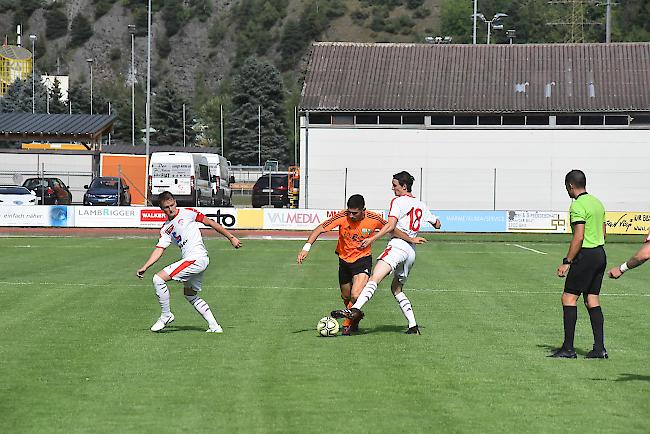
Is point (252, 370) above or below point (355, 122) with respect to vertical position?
below

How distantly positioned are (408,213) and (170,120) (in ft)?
362

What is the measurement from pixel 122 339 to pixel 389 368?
373 cm

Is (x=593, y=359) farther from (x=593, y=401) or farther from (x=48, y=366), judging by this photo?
(x=48, y=366)

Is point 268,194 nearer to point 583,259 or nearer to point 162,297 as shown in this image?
point 162,297

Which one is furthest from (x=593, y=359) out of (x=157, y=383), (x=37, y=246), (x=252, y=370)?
(x=37, y=246)

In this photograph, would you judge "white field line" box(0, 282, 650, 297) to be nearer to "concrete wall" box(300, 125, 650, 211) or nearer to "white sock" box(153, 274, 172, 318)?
"white sock" box(153, 274, 172, 318)

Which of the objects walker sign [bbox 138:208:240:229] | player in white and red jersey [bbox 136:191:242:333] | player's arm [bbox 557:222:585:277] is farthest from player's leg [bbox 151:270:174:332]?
walker sign [bbox 138:208:240:229]

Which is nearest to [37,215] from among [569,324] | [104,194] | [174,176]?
[174,176]

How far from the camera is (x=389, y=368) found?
11.7m

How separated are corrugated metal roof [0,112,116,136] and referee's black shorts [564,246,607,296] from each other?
183 feet

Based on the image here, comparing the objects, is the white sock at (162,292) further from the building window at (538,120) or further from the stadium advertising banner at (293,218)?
the building window at (538,120)

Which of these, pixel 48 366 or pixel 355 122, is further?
pixel 355 122

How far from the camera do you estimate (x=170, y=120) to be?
123 m

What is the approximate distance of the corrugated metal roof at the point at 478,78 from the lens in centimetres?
5622
